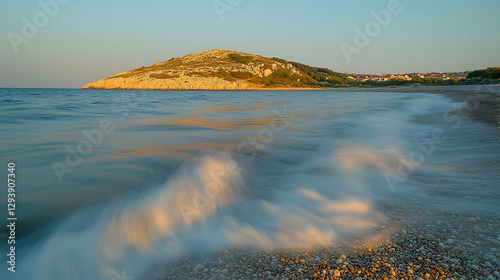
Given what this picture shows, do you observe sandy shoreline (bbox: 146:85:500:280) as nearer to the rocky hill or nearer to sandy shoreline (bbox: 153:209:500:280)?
sandy shoreline (bbox: 153:209:500:280)

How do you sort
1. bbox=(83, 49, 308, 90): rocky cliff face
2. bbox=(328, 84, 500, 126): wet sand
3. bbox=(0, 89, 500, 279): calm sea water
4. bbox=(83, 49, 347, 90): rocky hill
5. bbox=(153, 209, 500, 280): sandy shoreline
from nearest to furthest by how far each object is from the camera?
bbox=(153, 209, 500, 280): sandy shoreline < bbox=(0, 89, 500, 279): calm sea water < bbox=(328, 84, 500, 126): wet sand < bbox=(83, 49, 308, 90): rocky cliff face < bbox=(83, 49, 347, 90): rocky hill

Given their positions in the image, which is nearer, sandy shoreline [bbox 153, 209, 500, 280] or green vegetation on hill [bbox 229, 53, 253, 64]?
sandy shoreline [bbox 153, 209, 500, 280]

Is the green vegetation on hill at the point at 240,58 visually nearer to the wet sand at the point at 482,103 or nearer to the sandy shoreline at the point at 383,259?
the wet sand at the point at 482,103

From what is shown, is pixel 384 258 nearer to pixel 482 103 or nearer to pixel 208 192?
pixel 208 192

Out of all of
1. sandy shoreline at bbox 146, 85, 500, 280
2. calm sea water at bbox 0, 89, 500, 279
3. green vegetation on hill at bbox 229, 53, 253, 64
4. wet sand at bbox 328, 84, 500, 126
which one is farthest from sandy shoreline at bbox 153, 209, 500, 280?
green vegetation on hill at bbox 229, 53, 253, 64

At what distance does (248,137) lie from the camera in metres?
7.53

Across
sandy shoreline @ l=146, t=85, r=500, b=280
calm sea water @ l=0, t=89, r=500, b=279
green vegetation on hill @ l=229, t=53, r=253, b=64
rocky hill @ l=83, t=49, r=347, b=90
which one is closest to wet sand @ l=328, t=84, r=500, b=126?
calm sea water @ l=0, t=89, r=500, b=279

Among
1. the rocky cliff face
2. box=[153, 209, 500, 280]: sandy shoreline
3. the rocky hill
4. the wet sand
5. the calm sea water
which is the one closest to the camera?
box=[153, 209, 500, 280]: sandy shoreline

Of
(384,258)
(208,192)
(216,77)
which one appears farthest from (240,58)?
(384,258)

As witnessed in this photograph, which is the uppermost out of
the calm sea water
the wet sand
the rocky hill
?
the rocky hill

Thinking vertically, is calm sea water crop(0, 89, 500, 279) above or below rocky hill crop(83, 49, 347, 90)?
below

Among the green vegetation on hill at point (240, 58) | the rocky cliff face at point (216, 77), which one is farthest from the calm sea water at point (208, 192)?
the green vegetation on hill at point (240, 58)

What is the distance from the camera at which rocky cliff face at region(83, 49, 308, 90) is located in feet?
254

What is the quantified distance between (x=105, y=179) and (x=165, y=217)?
172cm
